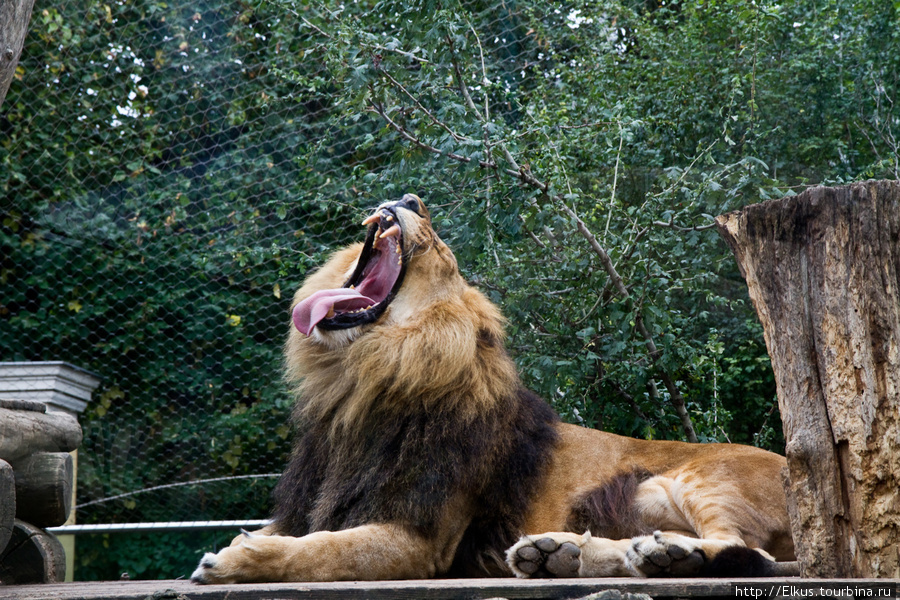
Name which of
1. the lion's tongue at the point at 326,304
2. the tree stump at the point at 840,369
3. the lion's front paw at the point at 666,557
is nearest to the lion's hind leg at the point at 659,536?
the lion's front paw at the point at 666,557

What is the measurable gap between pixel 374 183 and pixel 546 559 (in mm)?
2840

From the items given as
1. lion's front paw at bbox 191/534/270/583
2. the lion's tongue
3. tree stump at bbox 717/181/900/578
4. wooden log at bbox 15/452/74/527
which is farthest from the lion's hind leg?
wooden log at bbox 15/452/74/527

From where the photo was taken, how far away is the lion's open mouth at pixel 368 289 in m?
3.20

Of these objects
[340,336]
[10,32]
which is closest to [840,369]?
[340,336]

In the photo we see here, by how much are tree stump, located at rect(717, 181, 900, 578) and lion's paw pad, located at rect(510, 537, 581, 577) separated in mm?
599

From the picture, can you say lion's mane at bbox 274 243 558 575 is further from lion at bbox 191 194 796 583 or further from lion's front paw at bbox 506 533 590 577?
lion's front paw at bbox 506 533 590 577

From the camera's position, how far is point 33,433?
330 cm

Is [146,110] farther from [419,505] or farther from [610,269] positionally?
[419,505]

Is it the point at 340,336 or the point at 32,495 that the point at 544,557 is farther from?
the point at 32,495

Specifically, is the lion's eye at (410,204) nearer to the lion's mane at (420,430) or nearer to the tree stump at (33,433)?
the lion's mane at (420,430)

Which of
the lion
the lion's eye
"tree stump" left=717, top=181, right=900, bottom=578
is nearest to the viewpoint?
"tree stump" left=717, top=181, right=900, bottom=578

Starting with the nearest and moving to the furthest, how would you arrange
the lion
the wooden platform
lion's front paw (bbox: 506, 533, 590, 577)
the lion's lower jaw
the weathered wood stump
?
the wooden platform < lion's front paw (bbox: 506, 533, 590, 577) < the lion < the lion's lower jaw < the weathered wood stump

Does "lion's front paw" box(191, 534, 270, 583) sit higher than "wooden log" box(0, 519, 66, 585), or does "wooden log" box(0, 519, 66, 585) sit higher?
"lion's front paw" box(191, 534, 270, 583)

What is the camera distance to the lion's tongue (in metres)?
3.24
